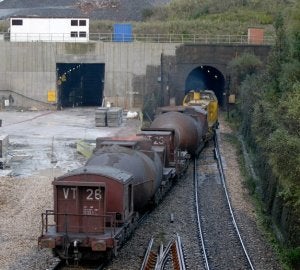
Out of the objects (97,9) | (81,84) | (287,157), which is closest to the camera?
(287,157)

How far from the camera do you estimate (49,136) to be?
135 feet

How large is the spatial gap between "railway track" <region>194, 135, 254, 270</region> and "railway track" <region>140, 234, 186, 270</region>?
0.99 metres

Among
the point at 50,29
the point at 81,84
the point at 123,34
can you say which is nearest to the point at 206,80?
the point at 123,34

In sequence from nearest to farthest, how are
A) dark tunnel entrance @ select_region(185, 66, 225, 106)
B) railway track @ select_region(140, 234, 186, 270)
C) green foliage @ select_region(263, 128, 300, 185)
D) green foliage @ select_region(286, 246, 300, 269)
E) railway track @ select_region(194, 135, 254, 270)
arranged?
railway track @ select_region(140, 234, 186, 270) → green foliage @ select_region(263, 128, 300, 185) → green foliage @ select_region(286, 246, 300, 269) → railway track @ select_region(194, 135, 254, 270) → dark tunnel entrance @ select_region(185, 66, 225, 106)

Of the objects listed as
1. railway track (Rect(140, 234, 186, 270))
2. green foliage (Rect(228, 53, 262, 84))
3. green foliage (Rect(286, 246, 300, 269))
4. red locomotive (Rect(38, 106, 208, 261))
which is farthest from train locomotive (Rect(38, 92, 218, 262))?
green foliage (Rect(228, 53, 262, 84))

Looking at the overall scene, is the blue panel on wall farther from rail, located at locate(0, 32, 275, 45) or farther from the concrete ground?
the concrete ground

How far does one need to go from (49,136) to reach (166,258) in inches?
960

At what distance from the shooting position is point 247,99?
135 feet

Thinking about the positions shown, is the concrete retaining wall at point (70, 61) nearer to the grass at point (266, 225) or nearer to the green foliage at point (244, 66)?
the green foliage at point (244, 66)

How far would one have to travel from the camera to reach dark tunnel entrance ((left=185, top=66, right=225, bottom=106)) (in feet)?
195

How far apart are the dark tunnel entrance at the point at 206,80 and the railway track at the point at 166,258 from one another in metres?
40.2

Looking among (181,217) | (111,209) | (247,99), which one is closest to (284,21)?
(247,99)

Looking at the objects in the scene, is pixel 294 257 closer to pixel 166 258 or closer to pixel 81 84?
pixel 166 258

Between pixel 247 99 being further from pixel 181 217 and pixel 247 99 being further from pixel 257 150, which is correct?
pixel 181 217
